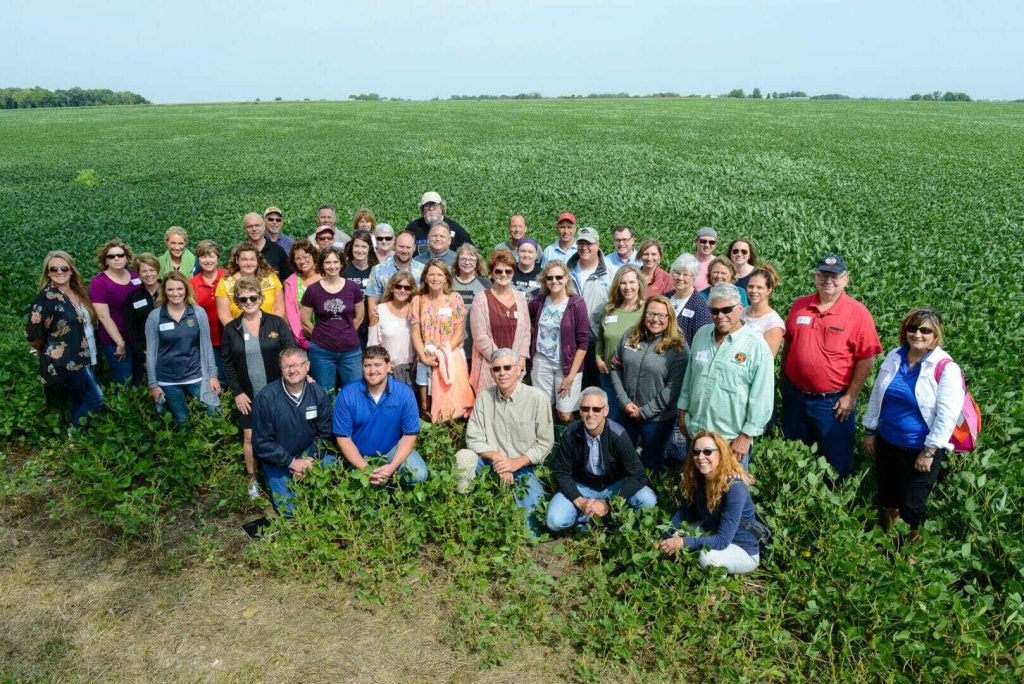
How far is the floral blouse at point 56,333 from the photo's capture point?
6.98 m

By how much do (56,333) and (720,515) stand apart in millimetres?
6711

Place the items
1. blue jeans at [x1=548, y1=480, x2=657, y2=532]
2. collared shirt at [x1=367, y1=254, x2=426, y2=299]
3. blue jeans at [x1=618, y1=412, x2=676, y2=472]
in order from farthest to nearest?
collared shirt at [x1=367, y1=254, x2=426, y2=299]
blue jeans at [x1=618, y1=412, x2=676, y2=472]
blue jeans at [x1=548, y1=480, x2=657, y2=532]

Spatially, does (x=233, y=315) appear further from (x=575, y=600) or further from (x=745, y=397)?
(x=745, y=397)

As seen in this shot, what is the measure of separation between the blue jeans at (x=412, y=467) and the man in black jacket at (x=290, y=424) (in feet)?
1.33

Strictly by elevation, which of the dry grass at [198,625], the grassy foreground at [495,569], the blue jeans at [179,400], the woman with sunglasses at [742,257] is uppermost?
the woman with sunglasses at [742,257]

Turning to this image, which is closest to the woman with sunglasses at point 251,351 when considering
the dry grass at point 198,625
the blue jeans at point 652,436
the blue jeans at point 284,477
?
the blue jeans at point 284,477

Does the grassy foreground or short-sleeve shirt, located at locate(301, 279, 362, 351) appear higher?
short-sleeve shirt, located at locate(301, 279, 362, 351)

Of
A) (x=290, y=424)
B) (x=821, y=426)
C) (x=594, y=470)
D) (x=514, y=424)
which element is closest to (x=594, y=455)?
(x=594, y=470)

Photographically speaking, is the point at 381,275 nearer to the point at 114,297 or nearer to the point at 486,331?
the point at 486,331

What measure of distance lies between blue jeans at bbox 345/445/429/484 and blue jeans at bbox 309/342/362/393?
154 cm

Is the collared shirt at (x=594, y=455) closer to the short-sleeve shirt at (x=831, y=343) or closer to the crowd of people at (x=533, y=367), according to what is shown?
the crowd of people at (x=533, y=367)

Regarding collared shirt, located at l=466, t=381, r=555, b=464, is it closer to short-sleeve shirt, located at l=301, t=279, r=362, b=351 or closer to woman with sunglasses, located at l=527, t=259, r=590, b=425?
woman with sunglasses, located at l=527, t=259, r=590, b=425

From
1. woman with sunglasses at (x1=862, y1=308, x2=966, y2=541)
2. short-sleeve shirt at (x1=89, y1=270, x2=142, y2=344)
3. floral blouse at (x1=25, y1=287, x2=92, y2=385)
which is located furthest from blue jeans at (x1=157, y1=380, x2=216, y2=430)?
woman with sunglasses at (x1=862, y1=308, x2=966, y2=541)

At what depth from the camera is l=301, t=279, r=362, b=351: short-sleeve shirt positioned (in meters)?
7.07
